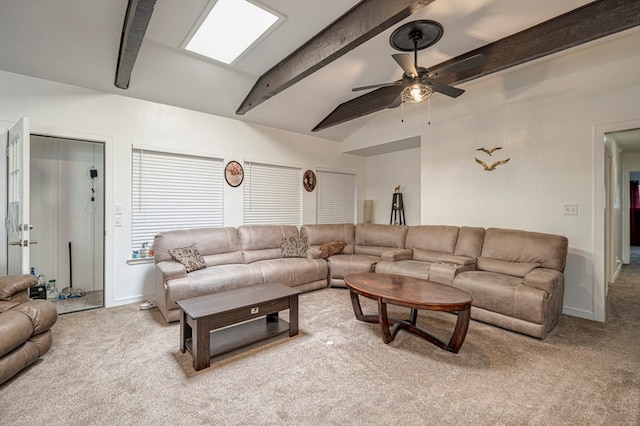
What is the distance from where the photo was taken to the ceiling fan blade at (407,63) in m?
2.51

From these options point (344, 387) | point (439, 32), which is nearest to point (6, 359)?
point (344, 387)

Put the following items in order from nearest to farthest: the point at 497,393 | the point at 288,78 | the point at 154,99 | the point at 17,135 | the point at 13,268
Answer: the point at 497,393, the point at 17,135, the point at 13,268, the point at 288,78, the point at 154,99

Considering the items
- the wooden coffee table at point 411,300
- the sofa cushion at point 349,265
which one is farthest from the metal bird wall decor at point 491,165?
the wooden coffee table at point 411,300

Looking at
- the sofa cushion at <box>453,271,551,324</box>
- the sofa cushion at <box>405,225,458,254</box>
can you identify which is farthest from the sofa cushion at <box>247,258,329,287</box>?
the sofa cushion at <box>453,271,551,324</box>

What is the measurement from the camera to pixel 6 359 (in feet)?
6.55

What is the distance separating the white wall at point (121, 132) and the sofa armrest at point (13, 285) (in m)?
1.16

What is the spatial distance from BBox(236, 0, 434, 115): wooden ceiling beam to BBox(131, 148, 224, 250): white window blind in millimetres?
1508

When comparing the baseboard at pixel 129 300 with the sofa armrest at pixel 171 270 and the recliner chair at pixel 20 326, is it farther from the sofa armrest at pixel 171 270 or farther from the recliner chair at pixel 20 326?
the recliner chair at pixel 20 326

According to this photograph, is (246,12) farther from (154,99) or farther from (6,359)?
(6,359)

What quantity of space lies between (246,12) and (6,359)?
340cm

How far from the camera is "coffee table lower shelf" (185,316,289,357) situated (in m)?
2.47

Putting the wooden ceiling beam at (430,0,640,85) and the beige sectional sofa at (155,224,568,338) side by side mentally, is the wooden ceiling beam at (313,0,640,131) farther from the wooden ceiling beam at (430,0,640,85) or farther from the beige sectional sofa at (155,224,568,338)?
the beige sectional sofa at (155,224,568,338)

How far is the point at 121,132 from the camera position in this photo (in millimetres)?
3789

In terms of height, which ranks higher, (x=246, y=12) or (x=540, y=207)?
(x=246, y=12)
